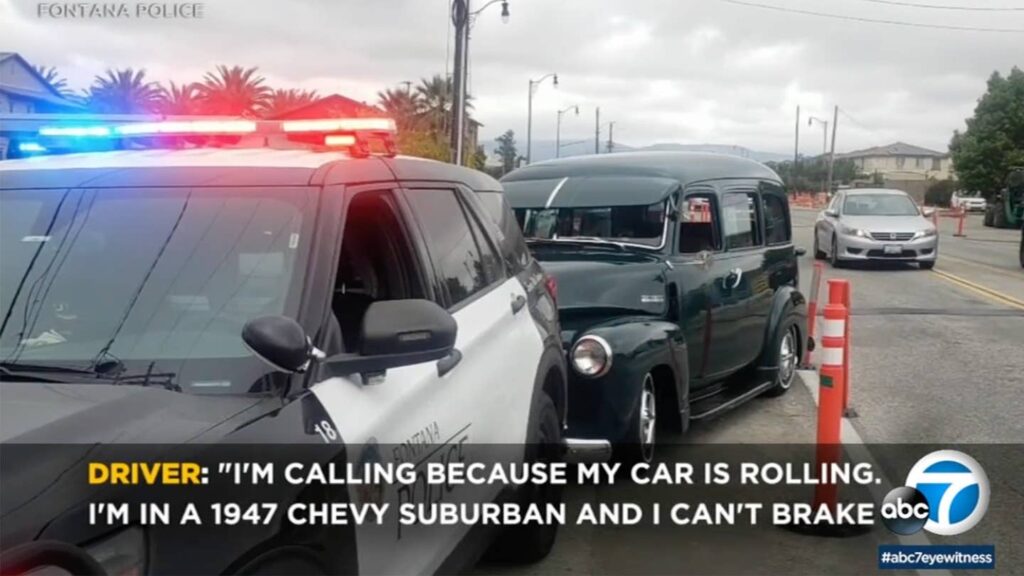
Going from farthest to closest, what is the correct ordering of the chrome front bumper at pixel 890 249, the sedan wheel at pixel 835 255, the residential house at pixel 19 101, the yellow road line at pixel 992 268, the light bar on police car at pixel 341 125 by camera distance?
1. the sedan wheel at pixel 835 255
2. the chrome front bumper at pixel 890 249
3. the yellow road line at pixel 992 268
4. the residential house at pixel 19 101
5. the light bar on police car at pixel 341 125

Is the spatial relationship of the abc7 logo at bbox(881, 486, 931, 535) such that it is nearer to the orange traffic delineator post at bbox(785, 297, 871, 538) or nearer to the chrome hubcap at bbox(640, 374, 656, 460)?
the orange traffic delineator post at bbox(785, 297, 871, 538)

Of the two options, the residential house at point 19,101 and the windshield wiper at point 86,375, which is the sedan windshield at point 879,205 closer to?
the residential house at point 19,101

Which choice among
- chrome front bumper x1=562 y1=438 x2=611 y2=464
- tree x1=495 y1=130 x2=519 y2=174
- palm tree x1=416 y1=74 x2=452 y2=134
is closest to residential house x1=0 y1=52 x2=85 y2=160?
chrome front bumper x1=562 y1=438 x2=611 y2=464

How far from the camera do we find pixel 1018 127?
60.6 meters

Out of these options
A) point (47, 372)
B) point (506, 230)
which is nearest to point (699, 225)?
point (506, 230)

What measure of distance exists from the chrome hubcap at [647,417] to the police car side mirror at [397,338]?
310 centimetres

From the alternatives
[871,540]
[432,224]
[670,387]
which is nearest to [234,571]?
[432,224]

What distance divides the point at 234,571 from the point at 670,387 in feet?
14.5

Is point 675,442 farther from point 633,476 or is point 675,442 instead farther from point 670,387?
point 633,476

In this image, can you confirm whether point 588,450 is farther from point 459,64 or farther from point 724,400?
point 459,64

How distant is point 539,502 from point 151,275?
221 centimetres

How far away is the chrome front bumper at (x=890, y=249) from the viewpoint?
20.5m

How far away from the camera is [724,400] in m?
7.64

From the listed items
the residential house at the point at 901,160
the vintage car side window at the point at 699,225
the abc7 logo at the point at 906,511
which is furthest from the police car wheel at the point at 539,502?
the residential house at the point at 901,160
